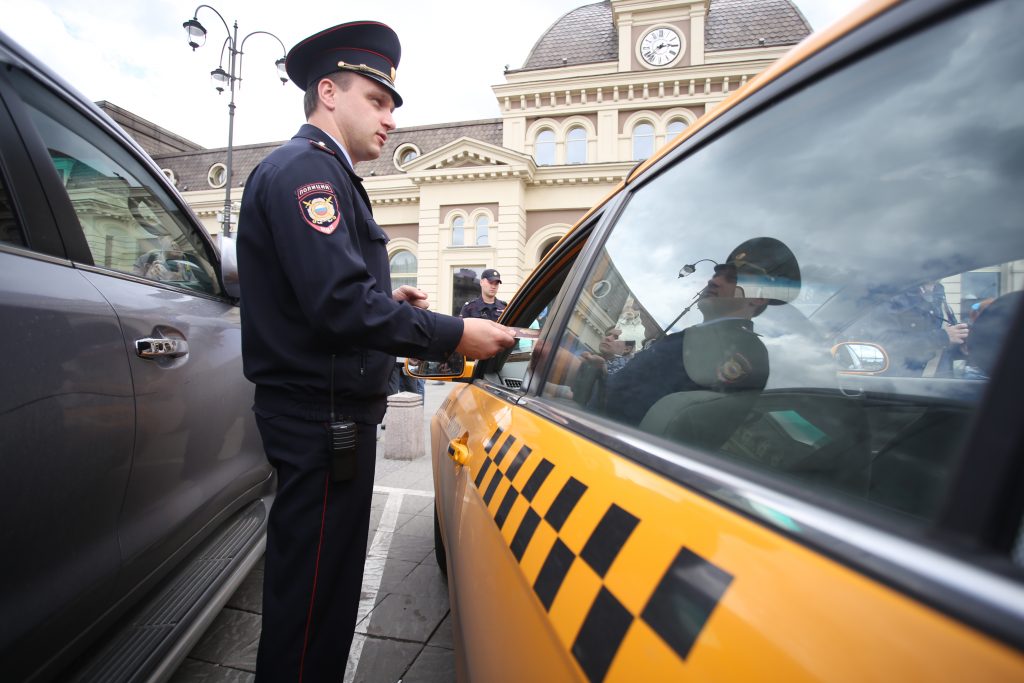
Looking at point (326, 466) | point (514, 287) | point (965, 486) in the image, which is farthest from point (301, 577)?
point (514, 287)

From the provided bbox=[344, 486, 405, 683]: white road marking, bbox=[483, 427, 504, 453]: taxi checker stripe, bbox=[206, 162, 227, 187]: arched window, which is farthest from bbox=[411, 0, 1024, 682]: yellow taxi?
bbox=[206, 162, 227, 187]: arched window

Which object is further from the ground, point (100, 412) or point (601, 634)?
point (100, 412)

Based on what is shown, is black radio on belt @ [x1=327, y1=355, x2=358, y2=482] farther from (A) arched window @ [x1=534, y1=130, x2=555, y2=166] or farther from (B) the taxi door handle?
(A) arched window @ [x1=534, y1=130, x2=555, y2=166]

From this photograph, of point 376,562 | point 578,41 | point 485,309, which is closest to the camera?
point 376,562

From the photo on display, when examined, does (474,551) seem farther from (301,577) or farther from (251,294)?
(251,294)

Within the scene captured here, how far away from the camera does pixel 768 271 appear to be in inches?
30.0

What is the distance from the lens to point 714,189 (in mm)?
847

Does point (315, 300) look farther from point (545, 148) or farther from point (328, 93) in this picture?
point (545, 148)

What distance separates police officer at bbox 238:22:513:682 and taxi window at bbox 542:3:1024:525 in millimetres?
644

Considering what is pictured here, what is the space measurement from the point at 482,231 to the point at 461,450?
665 inches

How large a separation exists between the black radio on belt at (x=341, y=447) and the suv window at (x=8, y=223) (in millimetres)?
737

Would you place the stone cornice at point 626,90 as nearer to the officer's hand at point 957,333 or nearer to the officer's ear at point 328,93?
the officer's ear at point 328,93

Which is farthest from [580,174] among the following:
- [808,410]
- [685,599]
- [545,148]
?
[685,599]

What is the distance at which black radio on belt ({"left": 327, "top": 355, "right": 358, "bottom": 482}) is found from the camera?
1.33m
